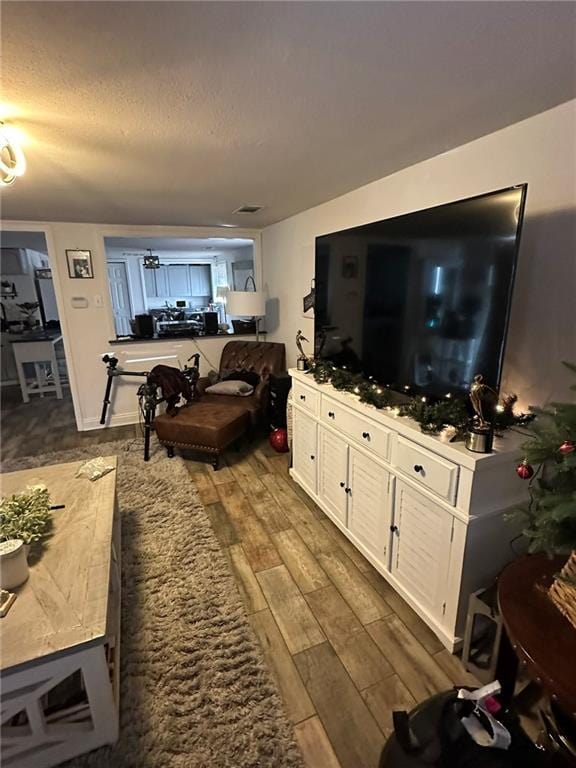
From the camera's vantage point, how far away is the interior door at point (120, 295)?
8242 millimetres

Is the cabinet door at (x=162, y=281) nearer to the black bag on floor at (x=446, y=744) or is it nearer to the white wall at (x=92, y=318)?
the white wall at (x=92, y=318)

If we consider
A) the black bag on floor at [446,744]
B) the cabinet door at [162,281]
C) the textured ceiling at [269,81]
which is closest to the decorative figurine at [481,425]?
the black bag on floor at [446,744]

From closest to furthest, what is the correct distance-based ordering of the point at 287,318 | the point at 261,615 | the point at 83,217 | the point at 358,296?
the point at 261,615
the point at 358,296
the point at 83,217
the point at 287,318

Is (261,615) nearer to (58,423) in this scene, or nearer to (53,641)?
(53,641)

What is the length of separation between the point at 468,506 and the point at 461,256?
1.00 meters

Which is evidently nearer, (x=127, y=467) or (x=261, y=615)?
(x=261, y=615)

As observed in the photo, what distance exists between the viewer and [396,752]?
3.31 ft

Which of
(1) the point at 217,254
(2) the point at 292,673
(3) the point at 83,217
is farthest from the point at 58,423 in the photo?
(1) the point at 217,254

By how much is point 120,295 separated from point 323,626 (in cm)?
840

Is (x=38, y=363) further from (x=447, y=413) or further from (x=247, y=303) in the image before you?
(x=447, y=413)

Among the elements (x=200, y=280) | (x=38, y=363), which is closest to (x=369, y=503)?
(x=38, y=363)

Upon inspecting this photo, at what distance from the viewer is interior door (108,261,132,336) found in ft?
27.0

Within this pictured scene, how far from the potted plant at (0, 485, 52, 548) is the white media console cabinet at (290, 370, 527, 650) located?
1.54 meters

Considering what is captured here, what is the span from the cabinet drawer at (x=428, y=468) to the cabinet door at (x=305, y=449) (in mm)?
893
